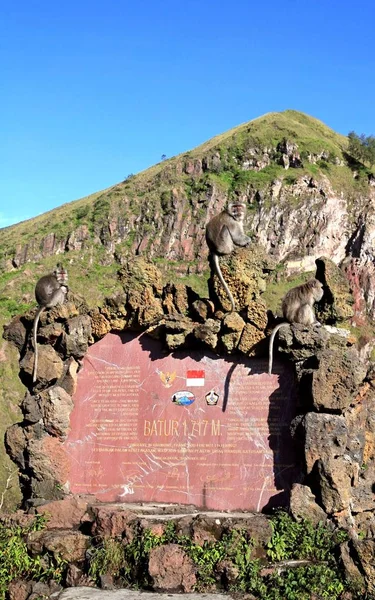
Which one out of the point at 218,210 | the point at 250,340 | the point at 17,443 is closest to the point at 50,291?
the point at 17,443

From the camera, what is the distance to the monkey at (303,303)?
8930mm

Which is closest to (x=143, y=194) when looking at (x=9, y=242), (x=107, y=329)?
(x=9, y=242)

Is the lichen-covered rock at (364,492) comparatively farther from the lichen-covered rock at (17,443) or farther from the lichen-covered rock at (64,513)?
the lichen-covered rock at (17,443)

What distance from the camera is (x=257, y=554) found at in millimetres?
7379

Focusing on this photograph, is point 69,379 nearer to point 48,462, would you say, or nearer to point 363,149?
point 48,462

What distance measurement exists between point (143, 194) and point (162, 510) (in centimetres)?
6367

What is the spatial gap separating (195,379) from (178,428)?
2.34 feet

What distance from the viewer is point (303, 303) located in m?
8.98

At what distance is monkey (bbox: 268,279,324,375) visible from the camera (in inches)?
352

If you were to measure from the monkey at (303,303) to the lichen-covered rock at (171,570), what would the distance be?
320cm

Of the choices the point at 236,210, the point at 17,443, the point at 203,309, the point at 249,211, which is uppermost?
the point at 249,211

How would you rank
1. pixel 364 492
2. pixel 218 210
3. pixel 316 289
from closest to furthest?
pixel 364 492 → pixel 316 289 → pixel 218 210

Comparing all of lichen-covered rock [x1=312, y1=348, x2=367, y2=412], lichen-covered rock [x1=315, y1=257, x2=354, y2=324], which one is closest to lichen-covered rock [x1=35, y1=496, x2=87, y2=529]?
lichen-covered rock [x1=312, y1=348, x2=367, y2=412]

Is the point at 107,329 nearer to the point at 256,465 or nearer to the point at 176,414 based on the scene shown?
the point at 176,414
